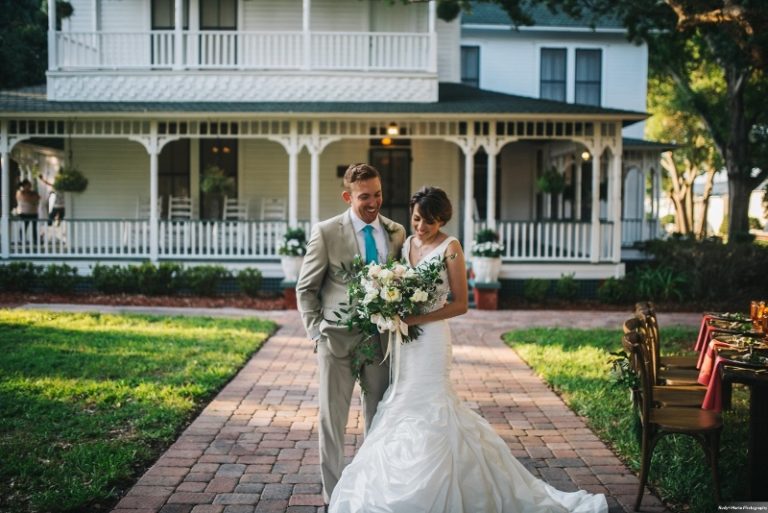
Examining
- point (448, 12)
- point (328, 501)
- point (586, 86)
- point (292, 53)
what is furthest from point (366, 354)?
point (586, 86)

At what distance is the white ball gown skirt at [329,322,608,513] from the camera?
4.30 m

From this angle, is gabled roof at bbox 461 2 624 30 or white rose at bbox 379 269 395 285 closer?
white rose at bbox 379 269 395 285

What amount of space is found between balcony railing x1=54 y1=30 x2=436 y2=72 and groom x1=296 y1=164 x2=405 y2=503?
41.8 ft

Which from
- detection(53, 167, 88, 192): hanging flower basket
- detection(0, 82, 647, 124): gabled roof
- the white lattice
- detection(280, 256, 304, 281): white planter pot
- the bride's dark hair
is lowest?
detection(280, 256, 304, 281): white planter pot

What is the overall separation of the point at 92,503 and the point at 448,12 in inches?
436

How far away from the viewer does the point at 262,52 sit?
1723cm

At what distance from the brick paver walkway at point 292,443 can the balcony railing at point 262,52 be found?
8987 millimetres

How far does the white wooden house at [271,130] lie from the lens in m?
16.1

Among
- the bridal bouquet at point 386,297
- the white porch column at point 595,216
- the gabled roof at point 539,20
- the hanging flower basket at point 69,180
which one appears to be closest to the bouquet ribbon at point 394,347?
the bridal bouquet at point 386,297

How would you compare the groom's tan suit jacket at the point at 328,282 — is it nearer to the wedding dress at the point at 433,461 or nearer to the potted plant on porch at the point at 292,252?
the wedding dress at the point at 433,461

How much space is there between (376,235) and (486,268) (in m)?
10.5

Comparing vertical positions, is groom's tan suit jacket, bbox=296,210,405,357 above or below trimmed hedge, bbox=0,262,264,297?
above

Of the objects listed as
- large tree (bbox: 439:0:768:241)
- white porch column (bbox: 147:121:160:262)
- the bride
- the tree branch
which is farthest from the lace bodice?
white porch column (bbox: 147:121:160:262)

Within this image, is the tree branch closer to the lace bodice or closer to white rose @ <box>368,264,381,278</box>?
the lace bodice
